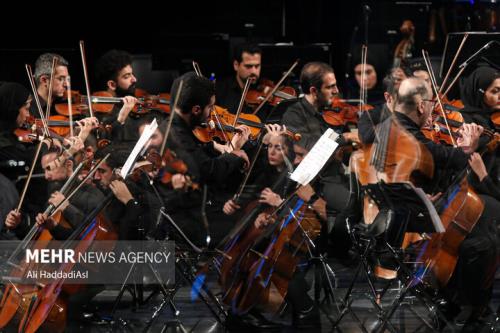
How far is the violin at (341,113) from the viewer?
5.17 metres

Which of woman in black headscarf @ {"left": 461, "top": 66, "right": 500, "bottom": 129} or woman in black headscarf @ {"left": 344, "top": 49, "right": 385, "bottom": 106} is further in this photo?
woman in black headscarf @ {"left": 344, "top": 49, "right": 385, "bottom": 106}

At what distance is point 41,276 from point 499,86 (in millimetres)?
2705

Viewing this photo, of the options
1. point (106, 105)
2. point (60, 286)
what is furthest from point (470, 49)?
point (60, 286)

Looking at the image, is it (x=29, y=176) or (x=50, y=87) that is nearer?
(x=29, y=176)

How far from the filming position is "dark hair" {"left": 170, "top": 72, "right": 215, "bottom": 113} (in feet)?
13.2

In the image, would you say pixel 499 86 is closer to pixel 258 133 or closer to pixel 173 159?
pixel 258 133

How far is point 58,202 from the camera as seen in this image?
4043 millimetres

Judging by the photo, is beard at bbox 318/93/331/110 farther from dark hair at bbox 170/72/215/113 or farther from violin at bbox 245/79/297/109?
dark hair at bbox 170/72/215/113

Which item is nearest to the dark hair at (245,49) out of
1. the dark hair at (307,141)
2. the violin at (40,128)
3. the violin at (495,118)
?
the dark hair at (307,141)

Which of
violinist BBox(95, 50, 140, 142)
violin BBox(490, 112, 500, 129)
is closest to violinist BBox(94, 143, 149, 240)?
violinist BBox(95, 50, 140, 142)

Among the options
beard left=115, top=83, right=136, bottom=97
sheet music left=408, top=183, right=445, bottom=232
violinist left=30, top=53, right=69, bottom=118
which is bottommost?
sheet music left=408, top=183, right=445, bottom=232

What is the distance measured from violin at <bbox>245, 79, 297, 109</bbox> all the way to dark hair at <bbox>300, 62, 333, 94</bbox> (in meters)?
0.32

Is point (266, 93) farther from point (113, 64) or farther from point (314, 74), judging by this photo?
point (113, 64)

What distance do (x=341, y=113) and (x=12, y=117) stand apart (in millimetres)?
1928
